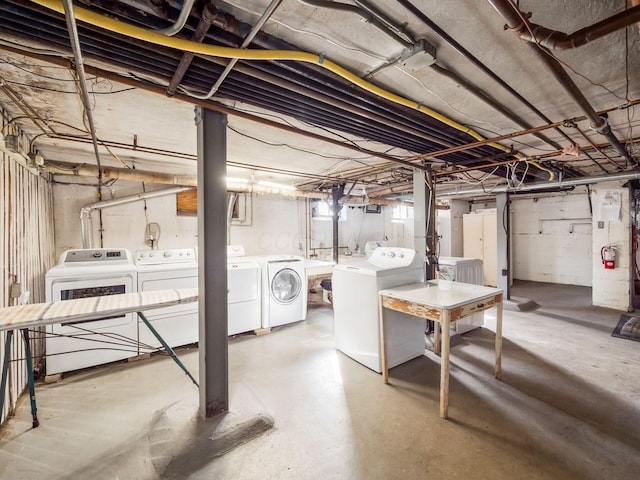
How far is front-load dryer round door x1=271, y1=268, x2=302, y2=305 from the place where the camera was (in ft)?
12.8

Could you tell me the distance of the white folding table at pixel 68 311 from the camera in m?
1.52

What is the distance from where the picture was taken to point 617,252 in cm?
461

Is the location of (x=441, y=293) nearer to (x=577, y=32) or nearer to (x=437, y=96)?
(x=437, y=96)

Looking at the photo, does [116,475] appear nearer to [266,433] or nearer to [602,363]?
[266,433]

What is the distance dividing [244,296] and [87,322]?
1.57 meters

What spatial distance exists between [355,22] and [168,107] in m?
1.57

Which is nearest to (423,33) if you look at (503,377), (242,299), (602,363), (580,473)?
(580,473)

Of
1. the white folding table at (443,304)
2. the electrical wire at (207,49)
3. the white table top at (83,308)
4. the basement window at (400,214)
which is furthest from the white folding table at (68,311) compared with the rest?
the basement window at (400,214)

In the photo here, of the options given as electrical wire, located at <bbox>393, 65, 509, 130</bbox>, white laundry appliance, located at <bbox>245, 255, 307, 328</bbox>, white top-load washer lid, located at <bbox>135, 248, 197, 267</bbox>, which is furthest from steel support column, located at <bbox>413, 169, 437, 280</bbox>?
white top-load washer lid, located at <bbox>135, 248, 197, 267</bbox>

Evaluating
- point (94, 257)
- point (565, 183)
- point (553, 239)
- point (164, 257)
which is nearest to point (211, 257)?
point (164, 257)

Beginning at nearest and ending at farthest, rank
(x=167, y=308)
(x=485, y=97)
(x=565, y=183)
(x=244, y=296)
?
(x=485, y=97) < (x=167, y=308) < (x=244, y=296) < (x=565, y=183)

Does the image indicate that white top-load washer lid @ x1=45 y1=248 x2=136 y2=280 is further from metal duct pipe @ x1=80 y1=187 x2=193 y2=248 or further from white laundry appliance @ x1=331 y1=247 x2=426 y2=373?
white laundry appliance @ x1=331 y1=247 x2=426 y2=373

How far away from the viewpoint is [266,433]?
6.15ft

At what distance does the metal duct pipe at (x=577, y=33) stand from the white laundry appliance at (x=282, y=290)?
330cm
